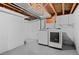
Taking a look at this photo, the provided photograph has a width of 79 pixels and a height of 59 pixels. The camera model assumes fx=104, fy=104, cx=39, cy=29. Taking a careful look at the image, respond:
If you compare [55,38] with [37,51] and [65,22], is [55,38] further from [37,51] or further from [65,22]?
[37,51]

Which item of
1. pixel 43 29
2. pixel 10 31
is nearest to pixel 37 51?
pixel 10 31

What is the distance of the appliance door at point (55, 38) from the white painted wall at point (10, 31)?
3.50ft

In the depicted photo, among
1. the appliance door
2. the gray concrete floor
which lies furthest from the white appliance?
the gray concrete floor

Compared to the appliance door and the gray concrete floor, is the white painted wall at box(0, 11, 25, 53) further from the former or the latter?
Answer: the appliance door

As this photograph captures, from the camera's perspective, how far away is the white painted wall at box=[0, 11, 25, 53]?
2803mm

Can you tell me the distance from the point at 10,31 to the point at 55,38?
1563 mm

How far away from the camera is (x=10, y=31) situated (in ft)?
10.4

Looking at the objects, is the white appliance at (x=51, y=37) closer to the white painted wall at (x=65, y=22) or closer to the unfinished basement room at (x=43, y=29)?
the unfinished basement room at (x=43, y=29)

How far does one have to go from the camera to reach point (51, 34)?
3.87 m

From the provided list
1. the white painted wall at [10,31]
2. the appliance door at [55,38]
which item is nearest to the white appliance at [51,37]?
the appliance door at [55,38]

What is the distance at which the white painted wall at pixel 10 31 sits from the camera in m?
2.80

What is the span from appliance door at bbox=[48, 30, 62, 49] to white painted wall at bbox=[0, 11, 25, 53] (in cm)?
107

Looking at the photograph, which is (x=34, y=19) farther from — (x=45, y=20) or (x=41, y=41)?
(x=41, y=41)
